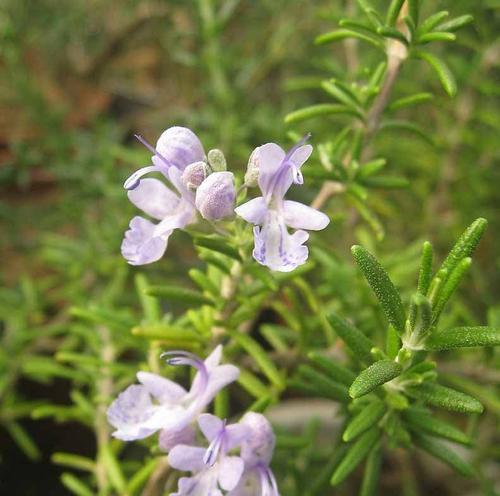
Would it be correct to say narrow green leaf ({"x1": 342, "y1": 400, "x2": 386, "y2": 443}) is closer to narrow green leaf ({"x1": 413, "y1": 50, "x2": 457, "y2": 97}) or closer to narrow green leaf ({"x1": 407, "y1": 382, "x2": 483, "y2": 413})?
narrow green leaf ({"x1": 407, "y1": 382, "x2": 483, "y2": 413})

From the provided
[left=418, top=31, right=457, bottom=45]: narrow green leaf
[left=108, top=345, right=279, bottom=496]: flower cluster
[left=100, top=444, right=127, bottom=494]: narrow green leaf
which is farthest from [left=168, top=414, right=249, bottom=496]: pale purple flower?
[left=418, top=31, right=457, bottom=45]: narrow green leaf

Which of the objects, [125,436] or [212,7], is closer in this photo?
[125,436]

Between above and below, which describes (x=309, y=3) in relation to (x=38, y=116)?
above

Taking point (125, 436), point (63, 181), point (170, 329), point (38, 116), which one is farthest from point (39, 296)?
point (125, 436)

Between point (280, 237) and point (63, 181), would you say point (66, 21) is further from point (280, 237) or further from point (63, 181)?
point (280, 237)

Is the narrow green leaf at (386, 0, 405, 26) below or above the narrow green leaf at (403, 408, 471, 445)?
above

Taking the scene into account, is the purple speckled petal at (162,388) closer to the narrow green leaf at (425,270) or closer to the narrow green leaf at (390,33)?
the narrow green leaf at (425,270)
